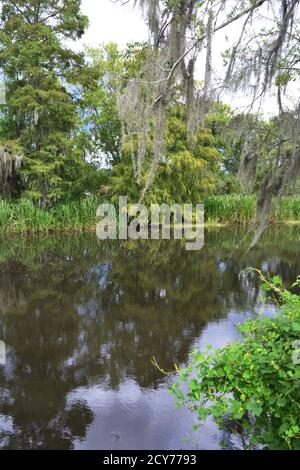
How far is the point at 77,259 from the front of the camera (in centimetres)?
994

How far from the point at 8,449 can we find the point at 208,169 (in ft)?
53.5

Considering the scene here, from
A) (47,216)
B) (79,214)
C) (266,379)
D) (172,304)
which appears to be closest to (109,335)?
(172,304)

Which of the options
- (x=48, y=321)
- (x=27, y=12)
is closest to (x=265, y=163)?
(x=48, y=321)

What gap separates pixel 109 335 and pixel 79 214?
35.4ft

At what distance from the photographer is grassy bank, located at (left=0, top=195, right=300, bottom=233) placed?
13922mm

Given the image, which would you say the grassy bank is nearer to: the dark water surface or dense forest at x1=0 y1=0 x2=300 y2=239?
dense forest at x1=0 y1=0 x2=300 y2=239

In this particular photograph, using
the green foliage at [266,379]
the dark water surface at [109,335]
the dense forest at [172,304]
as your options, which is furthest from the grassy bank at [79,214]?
the green foliage at [266,379]

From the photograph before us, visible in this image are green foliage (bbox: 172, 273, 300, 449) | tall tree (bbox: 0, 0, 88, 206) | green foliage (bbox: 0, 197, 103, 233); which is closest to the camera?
green foliage (bbox: 172, 273, 300, 449)

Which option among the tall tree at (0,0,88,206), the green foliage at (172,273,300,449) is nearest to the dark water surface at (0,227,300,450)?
the green foliage at (172,273,300,449)

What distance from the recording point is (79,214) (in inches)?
611

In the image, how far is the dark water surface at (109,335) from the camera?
3.14m

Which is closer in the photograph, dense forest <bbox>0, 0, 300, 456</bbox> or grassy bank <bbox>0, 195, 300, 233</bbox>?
dense forest <bbox>0, 0, 300, 456</bbox>

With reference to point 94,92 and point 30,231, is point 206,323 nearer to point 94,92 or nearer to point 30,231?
point 30,231

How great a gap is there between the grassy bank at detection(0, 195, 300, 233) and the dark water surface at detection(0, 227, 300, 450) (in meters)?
3.46
